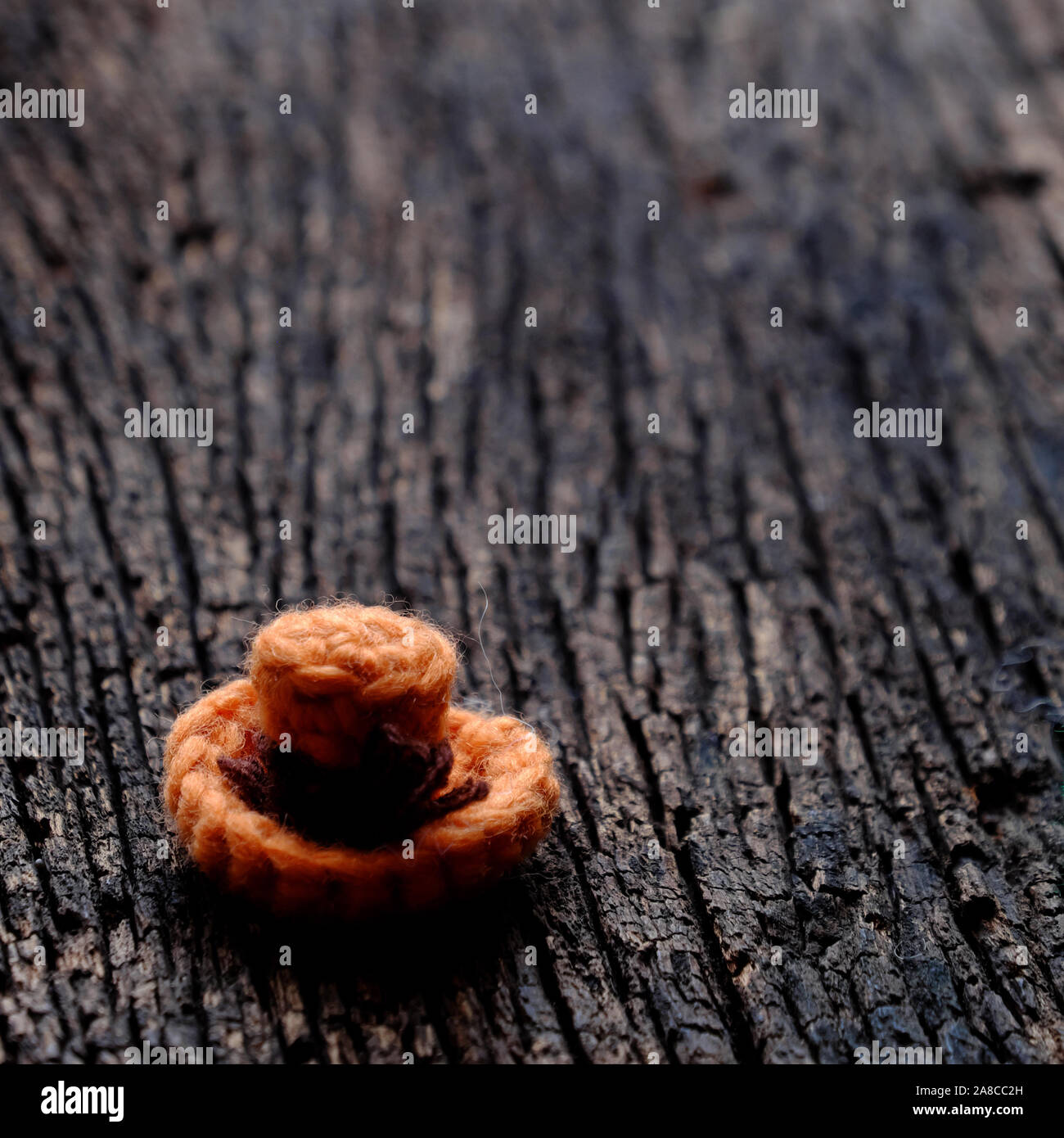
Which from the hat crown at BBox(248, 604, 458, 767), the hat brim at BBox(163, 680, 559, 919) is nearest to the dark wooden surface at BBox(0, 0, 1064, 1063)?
the hat brim at BBox(163, 680, 559, 919)

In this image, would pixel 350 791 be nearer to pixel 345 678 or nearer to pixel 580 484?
pixel 345 678

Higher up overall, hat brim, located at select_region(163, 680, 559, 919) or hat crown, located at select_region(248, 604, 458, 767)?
hat crown, located at select_region(248, 604, 458, 767)

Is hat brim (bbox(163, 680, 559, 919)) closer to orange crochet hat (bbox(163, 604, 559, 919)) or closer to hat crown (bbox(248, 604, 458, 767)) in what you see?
orange crochet hat (bbox(163, 604, 559, 919))

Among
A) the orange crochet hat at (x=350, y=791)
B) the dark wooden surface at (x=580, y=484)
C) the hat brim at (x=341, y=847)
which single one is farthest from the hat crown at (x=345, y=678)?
the dark wooden surface at (x=580, y=484)

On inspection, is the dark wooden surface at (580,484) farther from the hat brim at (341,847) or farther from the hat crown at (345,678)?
the hat crown at (345,678)
